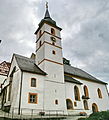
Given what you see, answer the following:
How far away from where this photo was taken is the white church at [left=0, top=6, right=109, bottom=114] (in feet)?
59.1

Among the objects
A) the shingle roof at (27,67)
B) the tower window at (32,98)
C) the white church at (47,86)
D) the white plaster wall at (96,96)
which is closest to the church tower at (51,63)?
the white church at (47,86)

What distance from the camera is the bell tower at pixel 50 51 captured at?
22.8 metres

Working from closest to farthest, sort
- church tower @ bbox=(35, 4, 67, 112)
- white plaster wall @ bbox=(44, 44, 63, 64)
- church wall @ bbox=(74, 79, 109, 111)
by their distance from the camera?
church tower @ bbox=(35, 4, 67, 112)
white plaster wall @ bbox=(44, 44, 63, 64)
church wall @ bbox=(74, 79, 109, 111)

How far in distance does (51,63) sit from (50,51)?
2602mm

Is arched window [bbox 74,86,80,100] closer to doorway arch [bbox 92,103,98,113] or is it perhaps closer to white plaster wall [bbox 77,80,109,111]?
white plaster wall [bbox 77,80,109,111]

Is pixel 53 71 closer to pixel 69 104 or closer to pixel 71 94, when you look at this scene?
pixel 71 94

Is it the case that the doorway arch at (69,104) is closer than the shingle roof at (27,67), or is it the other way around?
the shingle roof at (27,67)

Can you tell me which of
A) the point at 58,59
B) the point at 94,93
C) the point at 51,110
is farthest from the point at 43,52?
the point at 94,93

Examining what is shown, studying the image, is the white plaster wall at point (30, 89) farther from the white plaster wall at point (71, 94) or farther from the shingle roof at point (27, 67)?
the white plaster wall at point (71, 94)

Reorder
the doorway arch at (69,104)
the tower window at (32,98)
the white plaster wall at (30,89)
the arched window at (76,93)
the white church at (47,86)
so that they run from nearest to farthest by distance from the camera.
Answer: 1. the white plaster wall at (30,89)
2. the tower window at (32,98)
3. the white church at (47,86)
4. the doorway arch at (69,104)
5. the arched window at (76,93)

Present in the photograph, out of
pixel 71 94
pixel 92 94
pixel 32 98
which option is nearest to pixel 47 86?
pixel 32 98

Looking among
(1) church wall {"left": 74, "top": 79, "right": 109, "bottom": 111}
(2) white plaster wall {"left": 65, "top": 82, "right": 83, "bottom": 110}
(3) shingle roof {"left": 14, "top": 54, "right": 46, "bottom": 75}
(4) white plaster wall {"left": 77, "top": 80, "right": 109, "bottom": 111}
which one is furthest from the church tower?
(4) white plaster wall {"left": 77, "top": 80, "right": 109, "bottom": 111}

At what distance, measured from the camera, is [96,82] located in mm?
32219

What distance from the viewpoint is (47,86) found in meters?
20.5
